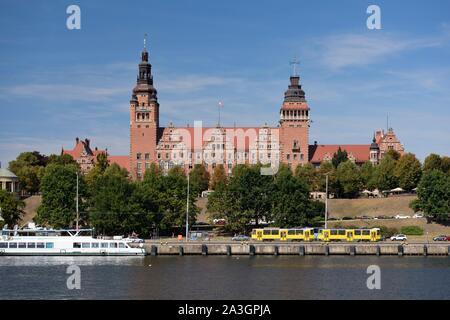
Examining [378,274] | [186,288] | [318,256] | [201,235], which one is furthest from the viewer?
[201,235]

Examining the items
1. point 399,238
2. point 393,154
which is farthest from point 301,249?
point 393,154

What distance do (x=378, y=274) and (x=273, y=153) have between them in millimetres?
91504

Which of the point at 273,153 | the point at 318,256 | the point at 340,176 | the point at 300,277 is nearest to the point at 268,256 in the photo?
the point at 318,256

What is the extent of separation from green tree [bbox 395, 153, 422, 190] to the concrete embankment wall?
161ft

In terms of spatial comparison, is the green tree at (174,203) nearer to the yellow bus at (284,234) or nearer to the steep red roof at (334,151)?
the yellow bus at (284,234)

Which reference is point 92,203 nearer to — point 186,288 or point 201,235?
point 201,235

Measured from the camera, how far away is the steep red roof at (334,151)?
157500 millimetres

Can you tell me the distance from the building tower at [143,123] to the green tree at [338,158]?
32541mm

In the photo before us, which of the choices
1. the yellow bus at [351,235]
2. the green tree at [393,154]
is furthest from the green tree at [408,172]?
the yellow bus at [351,235]

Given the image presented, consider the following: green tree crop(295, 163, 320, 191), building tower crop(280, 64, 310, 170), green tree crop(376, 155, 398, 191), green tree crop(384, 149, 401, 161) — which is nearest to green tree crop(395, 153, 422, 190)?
green tree crop(376, 155, 398, 191)

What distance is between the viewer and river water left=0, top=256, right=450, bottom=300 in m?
54.2

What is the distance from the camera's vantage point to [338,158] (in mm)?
150875

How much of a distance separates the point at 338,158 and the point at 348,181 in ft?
51.5

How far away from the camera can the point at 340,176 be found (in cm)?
13650
